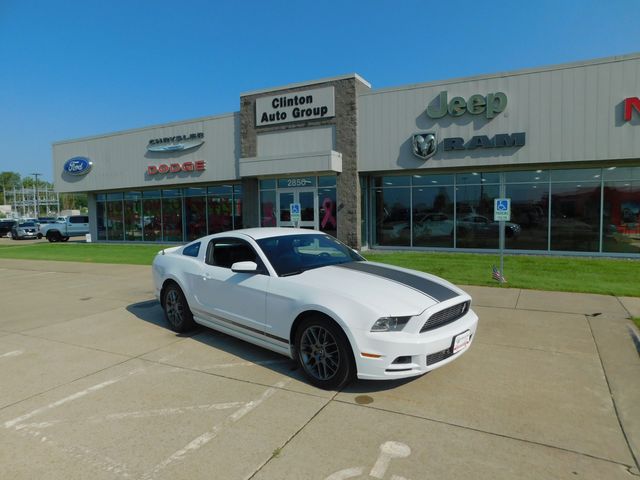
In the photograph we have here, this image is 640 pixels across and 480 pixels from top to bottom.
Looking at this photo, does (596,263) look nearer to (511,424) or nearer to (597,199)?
(597,199)

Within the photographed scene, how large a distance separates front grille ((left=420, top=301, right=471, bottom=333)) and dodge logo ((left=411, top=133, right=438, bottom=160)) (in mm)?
11474

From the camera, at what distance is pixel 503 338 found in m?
5.91

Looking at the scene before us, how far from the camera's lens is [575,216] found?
1473cm

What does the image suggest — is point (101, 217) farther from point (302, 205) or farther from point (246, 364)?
point (246, 364)

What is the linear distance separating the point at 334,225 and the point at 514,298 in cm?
988

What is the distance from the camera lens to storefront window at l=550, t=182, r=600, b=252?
1448 cm

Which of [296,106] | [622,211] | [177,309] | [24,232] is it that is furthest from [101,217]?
[622,211]

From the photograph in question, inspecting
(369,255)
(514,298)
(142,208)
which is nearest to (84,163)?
(142,208)

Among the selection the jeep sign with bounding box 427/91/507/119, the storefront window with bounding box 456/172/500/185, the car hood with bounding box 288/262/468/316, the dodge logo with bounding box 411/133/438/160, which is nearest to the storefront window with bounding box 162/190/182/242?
the dodge logo with bounding box 411/133/438/160

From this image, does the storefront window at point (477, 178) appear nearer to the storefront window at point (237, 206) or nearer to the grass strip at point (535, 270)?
the grass strip at point (535, 270)

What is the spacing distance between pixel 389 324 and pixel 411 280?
955mm

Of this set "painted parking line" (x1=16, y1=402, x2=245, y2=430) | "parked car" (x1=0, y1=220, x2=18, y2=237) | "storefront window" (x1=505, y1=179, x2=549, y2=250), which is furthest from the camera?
"parked car" (x1=0, y1=220, x2=18, y2=237)

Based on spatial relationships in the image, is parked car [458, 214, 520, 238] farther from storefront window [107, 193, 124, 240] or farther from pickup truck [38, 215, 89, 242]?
pickup truck [38, 215, 89, 242]

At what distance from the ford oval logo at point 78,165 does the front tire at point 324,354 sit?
2416 centimetres
